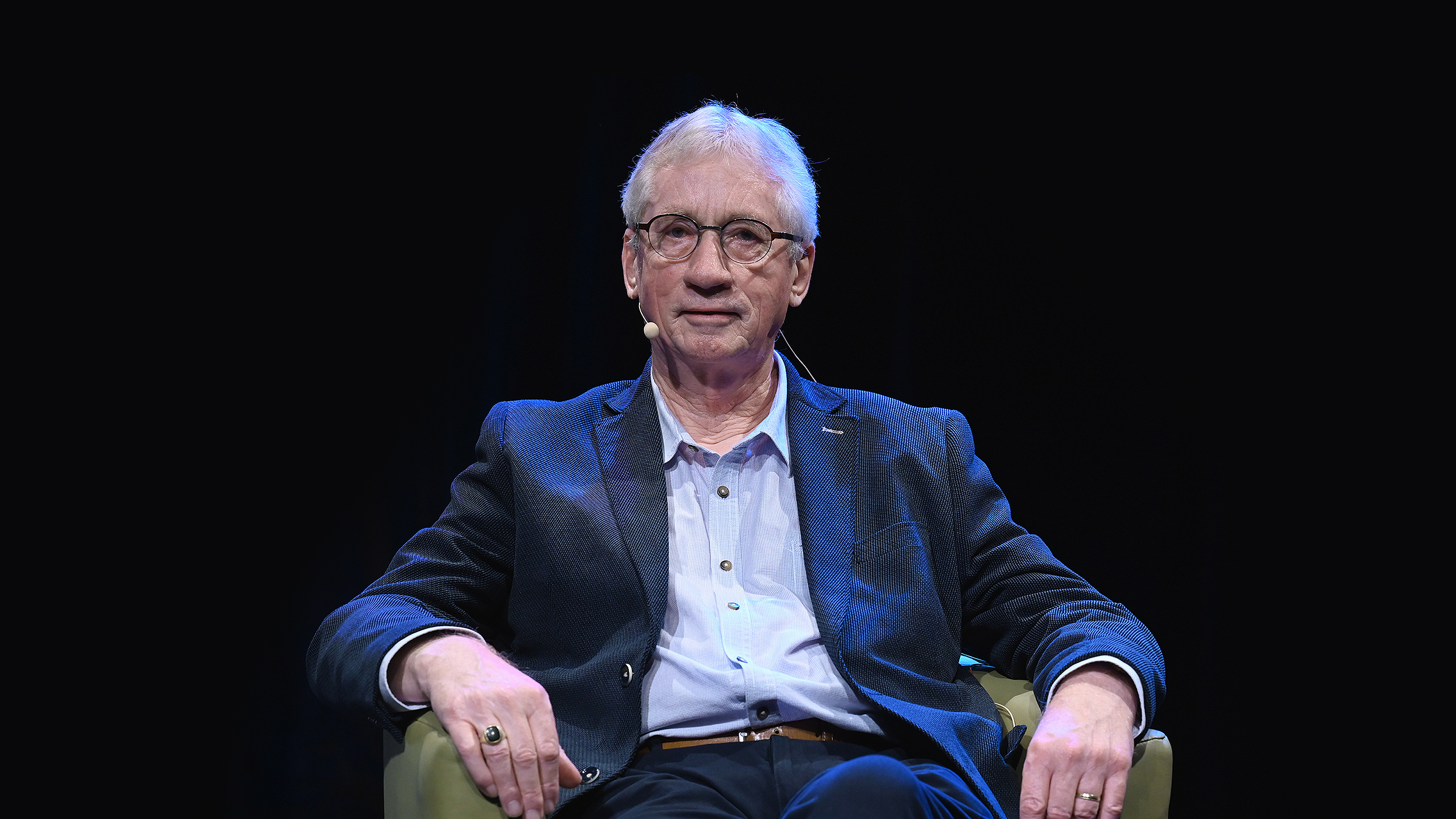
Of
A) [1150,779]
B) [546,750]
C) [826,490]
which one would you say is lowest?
[1150,779]

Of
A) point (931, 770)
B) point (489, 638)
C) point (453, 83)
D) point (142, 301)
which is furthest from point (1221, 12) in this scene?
point (142, 301)

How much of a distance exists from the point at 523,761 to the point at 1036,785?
66 cm

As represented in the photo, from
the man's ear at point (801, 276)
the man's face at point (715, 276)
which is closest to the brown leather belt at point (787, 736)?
the man's face at point (715, 276)

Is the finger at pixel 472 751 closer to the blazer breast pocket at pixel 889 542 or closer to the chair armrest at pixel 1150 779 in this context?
the blazer breast pocket at pixel 889 542

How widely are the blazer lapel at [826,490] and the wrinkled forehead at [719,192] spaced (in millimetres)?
319

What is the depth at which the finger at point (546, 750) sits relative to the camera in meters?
1.33

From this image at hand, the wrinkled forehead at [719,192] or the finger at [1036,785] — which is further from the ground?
the wrinkled forehead at [719,192]

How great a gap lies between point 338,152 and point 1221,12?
2135mm

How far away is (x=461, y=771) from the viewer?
1395 millimetres

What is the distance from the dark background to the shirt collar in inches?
28.7

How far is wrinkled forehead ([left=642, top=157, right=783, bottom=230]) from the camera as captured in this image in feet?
6.05

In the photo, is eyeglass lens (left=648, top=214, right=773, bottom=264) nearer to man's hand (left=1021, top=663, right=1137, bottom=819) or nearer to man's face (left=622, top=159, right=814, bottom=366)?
man's face (left=622, top=159, right=814, bottom=366)

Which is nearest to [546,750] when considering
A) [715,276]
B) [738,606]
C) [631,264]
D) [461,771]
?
[461,771]

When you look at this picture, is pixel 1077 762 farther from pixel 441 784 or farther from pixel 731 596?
pixel 441 784
